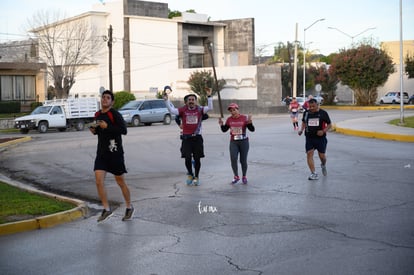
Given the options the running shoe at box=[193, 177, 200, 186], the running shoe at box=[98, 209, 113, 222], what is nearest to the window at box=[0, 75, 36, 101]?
the running shoe at box=[193, 177, 200, 186]

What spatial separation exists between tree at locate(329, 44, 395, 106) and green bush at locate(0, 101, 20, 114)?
99.3 feet

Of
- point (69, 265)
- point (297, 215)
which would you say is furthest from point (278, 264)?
point (297, 215)

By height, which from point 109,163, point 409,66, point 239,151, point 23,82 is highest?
point 409,66

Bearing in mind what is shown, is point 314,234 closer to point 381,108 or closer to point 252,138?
point 252,138

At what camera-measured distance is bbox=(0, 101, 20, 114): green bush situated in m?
48.2

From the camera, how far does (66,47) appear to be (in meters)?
59.2

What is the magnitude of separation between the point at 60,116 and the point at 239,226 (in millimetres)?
31011

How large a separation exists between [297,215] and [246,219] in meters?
0.80

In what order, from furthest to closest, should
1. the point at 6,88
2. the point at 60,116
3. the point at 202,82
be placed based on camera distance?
the point at 202,82, the point at 6,88, the point at 60,116

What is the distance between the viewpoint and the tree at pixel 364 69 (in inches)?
2308

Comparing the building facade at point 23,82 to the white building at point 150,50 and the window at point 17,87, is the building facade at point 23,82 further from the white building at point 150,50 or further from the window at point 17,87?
the white building at point 150,50

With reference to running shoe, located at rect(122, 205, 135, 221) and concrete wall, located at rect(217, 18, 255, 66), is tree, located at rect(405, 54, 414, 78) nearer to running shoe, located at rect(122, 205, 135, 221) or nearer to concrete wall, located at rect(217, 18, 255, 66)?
concrete wall, located at rect(217, 18, 255, 66)

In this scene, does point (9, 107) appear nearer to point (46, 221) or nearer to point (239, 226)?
point (46, 221)

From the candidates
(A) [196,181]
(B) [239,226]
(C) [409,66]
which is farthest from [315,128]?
(C) [409,66]
